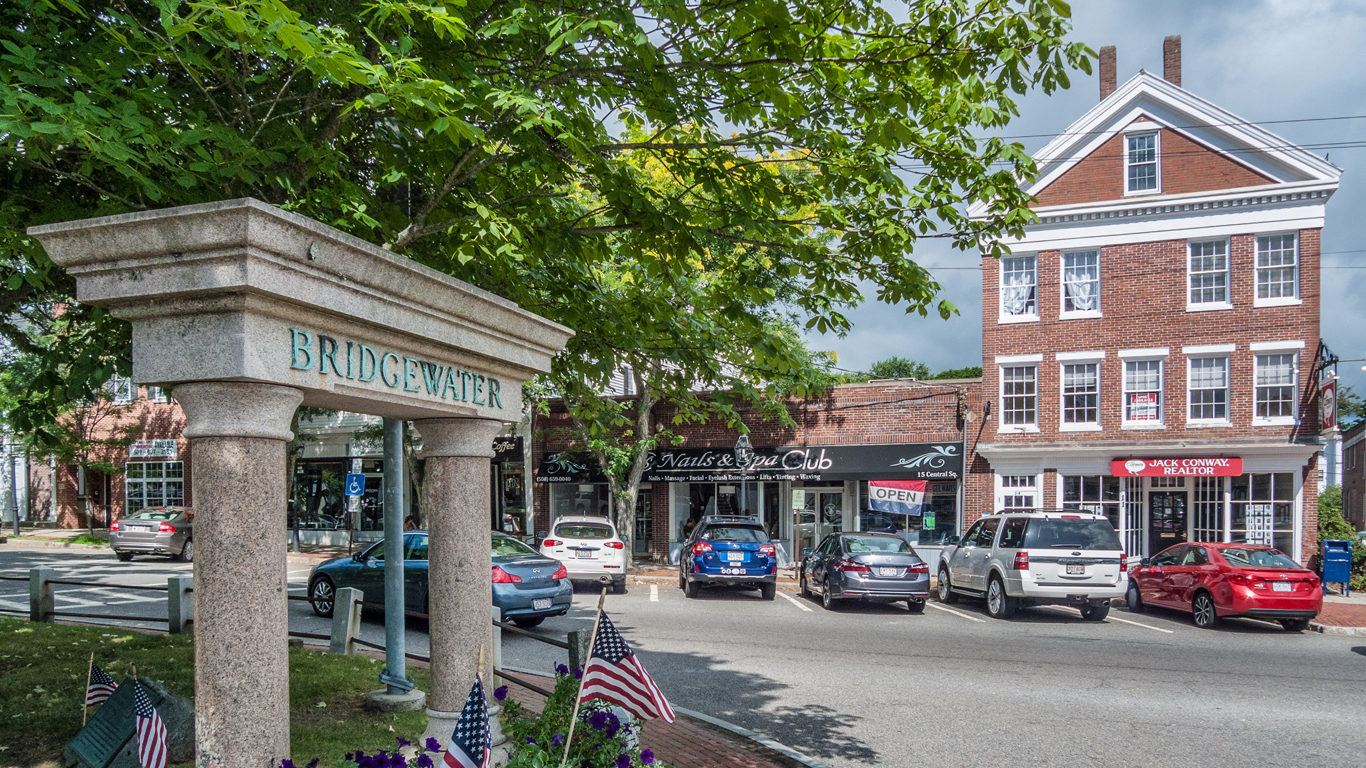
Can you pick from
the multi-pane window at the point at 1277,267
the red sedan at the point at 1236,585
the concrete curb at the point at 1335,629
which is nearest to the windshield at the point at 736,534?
the red sedan at the point at 1236,585

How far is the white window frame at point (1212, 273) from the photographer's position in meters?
22.7

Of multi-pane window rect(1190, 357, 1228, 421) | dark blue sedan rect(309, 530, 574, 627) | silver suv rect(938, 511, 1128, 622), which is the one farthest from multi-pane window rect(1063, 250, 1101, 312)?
dark blue sedan rect(309, 530, 574, 627)

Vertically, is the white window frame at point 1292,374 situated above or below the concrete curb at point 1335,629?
above

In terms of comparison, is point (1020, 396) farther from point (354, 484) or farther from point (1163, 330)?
point (354, 484)

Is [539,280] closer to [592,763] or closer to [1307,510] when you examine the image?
[592,763]

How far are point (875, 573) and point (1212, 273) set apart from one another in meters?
12.9

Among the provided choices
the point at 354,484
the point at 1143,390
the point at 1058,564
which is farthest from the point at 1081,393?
the point at 354,484

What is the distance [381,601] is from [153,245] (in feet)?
36.3

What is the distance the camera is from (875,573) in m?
16.9

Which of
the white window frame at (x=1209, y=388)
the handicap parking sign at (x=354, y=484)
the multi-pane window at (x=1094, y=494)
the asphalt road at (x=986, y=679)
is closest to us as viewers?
the asphalt road at (x=986, y=679)

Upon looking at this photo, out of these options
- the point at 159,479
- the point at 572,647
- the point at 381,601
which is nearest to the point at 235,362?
the point at 572,647

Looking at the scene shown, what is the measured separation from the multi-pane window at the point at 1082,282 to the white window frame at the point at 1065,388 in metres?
1.24

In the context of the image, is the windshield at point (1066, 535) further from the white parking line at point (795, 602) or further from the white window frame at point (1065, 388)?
the white window frame at point (1065, 388)

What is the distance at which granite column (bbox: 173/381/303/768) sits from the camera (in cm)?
358
